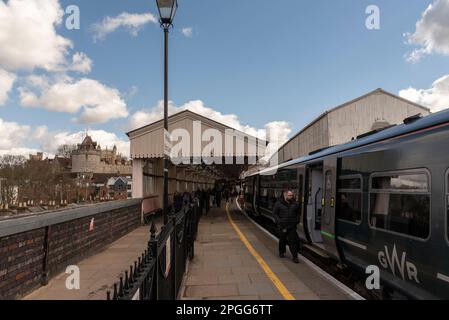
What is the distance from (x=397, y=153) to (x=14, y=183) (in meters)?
54.1

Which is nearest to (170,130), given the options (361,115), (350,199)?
(350,199)

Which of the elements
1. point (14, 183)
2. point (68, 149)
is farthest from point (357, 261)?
point (68, 149)

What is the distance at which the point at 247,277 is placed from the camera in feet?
25.3

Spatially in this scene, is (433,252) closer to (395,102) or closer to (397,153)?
(397,153)

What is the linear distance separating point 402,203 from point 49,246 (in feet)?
21.4

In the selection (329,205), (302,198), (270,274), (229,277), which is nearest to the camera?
(229,277)

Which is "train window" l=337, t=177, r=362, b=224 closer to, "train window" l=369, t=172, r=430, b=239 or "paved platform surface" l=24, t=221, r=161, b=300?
"train window" l=369, t=172, r=430, b=239

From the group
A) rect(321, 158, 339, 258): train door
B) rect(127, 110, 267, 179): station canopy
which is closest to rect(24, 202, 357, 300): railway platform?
rect(321, 158, 339, 258): train door

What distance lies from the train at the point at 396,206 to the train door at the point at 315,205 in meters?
1.15

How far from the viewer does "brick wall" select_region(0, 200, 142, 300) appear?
620cm

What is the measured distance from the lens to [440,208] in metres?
4.38

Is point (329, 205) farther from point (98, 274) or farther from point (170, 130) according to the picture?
point (170, 130)

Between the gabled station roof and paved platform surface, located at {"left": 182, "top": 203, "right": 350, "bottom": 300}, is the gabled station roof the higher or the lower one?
the higher one

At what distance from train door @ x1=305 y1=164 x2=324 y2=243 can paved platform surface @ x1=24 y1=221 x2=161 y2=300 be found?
4.60 meters
